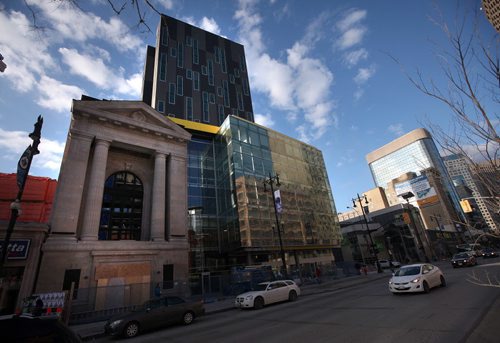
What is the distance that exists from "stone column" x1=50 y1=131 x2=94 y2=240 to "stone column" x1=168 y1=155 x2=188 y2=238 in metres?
7.61

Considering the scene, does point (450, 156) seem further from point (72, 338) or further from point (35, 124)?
point (35, 124)

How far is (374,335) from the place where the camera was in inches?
257

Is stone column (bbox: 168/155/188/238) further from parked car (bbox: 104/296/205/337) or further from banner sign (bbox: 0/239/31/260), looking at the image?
parked car (bbox: 104/296/205/337)

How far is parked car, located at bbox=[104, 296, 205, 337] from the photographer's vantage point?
32.9 feet

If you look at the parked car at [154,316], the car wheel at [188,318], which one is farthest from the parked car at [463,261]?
the car wheel at [188,318]

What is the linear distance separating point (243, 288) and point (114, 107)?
22.0 m

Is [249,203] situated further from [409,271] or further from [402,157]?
[402,157]

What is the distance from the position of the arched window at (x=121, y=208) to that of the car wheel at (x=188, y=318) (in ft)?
45.9

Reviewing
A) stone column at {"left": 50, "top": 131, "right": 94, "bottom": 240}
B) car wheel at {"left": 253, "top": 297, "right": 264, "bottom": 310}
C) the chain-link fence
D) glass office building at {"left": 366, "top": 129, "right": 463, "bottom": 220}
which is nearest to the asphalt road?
car wheel at {"left": 253, "top": 297, "right": 264, "bottom": 310}

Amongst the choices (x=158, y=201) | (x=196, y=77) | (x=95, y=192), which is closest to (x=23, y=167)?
(x=95, y=192)

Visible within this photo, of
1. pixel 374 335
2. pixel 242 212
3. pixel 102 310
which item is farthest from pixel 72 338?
pixel 242 212

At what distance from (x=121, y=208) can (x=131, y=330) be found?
1628 cm

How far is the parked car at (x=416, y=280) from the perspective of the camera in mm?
11961

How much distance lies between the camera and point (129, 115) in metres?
25.8
